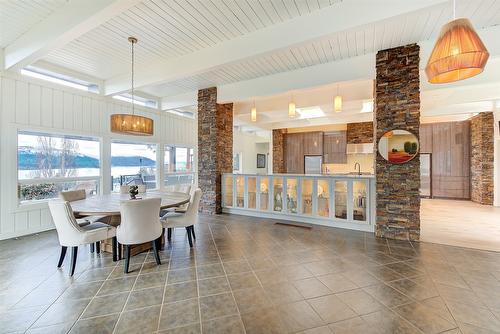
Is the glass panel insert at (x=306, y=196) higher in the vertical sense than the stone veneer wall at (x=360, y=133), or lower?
lower

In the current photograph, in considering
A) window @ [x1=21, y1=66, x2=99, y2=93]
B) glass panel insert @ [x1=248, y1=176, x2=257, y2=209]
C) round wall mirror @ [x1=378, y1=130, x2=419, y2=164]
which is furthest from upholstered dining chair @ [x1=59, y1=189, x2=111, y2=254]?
round wall mirror @ [x1=378, y1=130, x2=419, y2=164]

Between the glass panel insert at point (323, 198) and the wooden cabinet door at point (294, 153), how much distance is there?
4604 mm

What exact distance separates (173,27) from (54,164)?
12.0 ft

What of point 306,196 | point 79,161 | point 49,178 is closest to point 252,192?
point 306,196

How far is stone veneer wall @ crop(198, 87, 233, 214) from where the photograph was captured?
5602 millimetres

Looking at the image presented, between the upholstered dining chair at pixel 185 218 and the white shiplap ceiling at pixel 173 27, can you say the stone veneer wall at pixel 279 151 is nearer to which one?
the white shiplap ceiling at pixel 173 27

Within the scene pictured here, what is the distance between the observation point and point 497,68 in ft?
12.9

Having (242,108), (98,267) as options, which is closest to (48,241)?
(98,267)

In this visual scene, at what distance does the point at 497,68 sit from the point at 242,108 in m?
5.36

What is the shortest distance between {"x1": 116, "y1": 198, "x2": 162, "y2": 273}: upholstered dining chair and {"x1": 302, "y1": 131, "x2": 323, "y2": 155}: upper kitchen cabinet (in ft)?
23.9

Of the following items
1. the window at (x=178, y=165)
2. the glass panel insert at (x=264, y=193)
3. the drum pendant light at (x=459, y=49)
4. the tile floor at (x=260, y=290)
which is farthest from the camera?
the window at (x=178, y=165)

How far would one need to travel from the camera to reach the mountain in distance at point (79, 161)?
4.05 m

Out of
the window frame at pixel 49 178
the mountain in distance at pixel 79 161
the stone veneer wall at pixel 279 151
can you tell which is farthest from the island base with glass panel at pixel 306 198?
the stone veneer wall at pixel 279 151

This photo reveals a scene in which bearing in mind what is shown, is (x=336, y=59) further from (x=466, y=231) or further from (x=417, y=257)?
(x=466, y=231)
